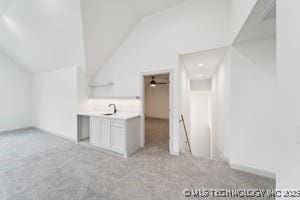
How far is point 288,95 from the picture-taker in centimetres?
93

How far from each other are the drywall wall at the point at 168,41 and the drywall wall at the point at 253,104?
53 cm

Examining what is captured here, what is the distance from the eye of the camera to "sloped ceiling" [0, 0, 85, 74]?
2767 millimetres

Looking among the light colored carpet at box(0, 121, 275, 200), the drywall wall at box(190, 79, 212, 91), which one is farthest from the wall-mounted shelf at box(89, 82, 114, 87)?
the drywall wall at box(190, 79, 212, 91)

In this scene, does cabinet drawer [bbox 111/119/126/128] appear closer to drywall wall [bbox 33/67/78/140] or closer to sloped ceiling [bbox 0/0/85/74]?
drywall wall [bbox 33/67/78/140]

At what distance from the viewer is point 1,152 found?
10.8ft

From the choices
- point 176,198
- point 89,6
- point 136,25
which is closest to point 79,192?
point 176,198

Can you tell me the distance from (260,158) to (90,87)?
485 cm

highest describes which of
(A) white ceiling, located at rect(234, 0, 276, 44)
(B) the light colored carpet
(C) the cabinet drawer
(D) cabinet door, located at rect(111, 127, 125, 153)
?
(A) white ceiling, located at rect(234, 0, 276, 44)

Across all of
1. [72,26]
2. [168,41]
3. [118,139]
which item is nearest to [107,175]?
[118,139]

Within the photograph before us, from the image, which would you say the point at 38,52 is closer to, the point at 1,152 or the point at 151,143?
the point at 1,152

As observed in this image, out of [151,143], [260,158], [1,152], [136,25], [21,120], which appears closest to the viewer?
[260,158]

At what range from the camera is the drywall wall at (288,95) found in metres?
0.86

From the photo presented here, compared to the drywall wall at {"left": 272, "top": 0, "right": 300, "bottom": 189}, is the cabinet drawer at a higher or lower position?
lower

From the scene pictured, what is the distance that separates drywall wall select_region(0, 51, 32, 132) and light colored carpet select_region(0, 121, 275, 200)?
2.90 m
